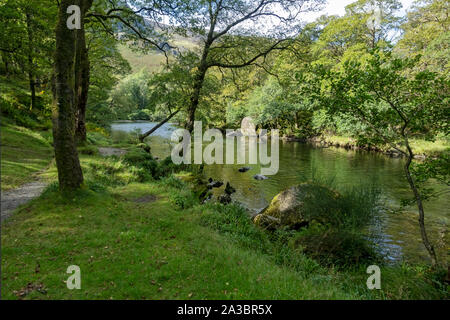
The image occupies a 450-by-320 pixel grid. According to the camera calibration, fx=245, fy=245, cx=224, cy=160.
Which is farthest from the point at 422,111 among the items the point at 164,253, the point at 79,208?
the point at 79,208

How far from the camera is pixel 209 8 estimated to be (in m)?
14.8

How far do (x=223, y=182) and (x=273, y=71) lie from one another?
Result: 8181 mm

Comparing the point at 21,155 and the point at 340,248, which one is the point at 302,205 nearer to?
the point at 340,248

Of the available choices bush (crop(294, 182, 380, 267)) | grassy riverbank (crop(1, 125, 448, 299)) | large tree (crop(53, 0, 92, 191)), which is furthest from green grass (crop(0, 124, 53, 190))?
bush (crop(294, 182, 380, 267))

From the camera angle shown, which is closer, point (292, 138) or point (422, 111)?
point (422, 111)

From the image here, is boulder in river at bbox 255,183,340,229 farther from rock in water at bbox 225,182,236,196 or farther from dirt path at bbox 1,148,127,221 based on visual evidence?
dirt path at bbox 1,148,127,221

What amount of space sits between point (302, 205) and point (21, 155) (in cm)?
1330

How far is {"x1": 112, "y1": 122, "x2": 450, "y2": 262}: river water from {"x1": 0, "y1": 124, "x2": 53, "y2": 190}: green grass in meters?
8.24

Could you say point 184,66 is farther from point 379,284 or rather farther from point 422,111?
point 379,284

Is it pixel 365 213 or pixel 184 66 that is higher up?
pixel 184 66

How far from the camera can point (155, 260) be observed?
4.88 metres

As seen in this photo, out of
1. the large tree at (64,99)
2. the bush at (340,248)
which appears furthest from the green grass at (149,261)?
the large tree at (64,99)

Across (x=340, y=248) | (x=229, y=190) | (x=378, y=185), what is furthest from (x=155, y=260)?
(x=378, y=185)

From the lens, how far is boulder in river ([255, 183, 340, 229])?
799 cm
